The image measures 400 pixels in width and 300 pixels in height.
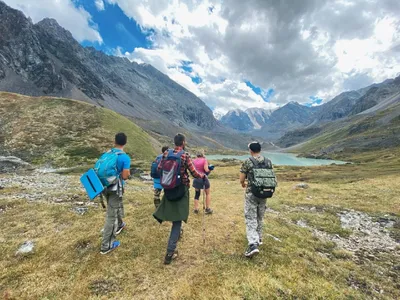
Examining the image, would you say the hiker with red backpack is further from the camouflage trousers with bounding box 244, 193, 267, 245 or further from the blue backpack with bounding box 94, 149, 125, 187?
the camouflage trousers with bounding box 244, 193, 267, 245

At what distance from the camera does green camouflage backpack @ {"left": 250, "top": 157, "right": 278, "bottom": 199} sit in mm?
9242

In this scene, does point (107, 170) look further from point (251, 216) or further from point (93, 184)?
point (251, 216)

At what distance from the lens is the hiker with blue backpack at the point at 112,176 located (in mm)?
8977

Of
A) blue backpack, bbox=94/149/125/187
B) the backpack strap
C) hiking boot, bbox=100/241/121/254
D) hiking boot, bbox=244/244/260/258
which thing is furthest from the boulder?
the backpack strap

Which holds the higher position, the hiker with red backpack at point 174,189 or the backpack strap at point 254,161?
the backpack strap at point 254,161

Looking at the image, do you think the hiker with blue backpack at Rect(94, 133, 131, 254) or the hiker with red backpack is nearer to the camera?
the hiker with red backpack

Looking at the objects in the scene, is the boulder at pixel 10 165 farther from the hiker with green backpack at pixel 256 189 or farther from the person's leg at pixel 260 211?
the person's leg at pixel 260 211

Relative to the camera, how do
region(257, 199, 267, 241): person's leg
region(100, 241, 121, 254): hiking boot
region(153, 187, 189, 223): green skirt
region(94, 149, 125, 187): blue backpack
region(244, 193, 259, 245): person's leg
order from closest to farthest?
region(153, 187, 189, 223): green skirt < region(94, 149, 125, 187): blue backpack < region(100, 241, 121, 254): hiking boot < region(244, 193, 259, 245): person's leg < region(257, 199, 267, 241): person's leg

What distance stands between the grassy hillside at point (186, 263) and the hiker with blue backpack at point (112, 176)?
91cm

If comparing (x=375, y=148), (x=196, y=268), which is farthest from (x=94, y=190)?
(x=375, y=148)

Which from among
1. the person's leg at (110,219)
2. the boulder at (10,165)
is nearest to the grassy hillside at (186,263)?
the person's leg at (110,219)

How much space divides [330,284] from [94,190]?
953 cm

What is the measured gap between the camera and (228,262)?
919cm

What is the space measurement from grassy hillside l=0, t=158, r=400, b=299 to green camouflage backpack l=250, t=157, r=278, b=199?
284 centimetres
